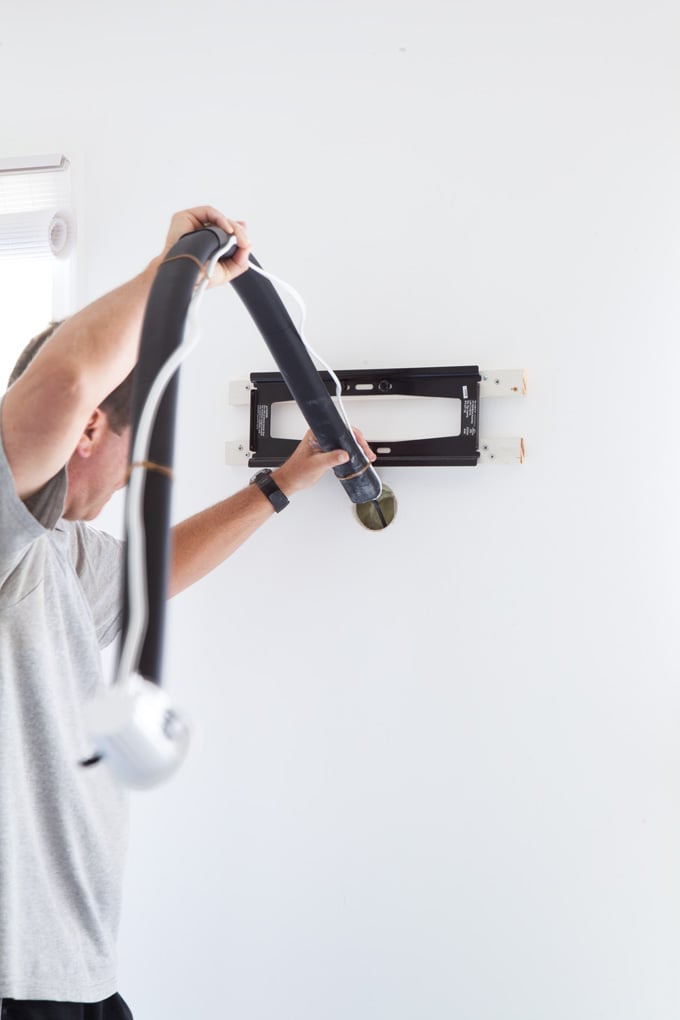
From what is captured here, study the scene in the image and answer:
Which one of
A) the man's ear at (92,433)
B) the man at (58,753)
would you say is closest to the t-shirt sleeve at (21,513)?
Result: the man at (58,753)

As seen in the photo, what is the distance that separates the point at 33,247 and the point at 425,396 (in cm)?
79

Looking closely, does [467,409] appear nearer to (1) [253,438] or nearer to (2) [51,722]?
(1) [253,438]

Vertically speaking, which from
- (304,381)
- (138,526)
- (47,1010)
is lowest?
(47,1010)

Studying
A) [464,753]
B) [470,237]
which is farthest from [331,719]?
[470,237]

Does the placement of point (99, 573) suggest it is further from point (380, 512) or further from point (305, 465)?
point (380, 512)

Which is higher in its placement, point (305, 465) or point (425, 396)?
point (425, 396)

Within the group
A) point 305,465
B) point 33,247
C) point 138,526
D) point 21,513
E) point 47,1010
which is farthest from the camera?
point 33,247

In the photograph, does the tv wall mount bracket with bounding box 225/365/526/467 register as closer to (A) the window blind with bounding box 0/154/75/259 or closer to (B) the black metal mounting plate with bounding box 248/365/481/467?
(B) the black metal mounting plate with bounding box 248/365/481/467

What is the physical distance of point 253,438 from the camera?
1.72 m

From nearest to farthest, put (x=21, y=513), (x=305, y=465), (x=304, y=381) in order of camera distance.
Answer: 1. (x=21, y=513)
2. (x=304, y=381)
3. (x=305, y=465)

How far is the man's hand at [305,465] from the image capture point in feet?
5.06

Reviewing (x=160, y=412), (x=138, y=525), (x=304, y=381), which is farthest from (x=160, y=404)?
(x=304, y=381)

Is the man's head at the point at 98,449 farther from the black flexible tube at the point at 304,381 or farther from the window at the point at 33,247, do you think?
the window at the point at 33,247

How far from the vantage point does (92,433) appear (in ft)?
4.10
